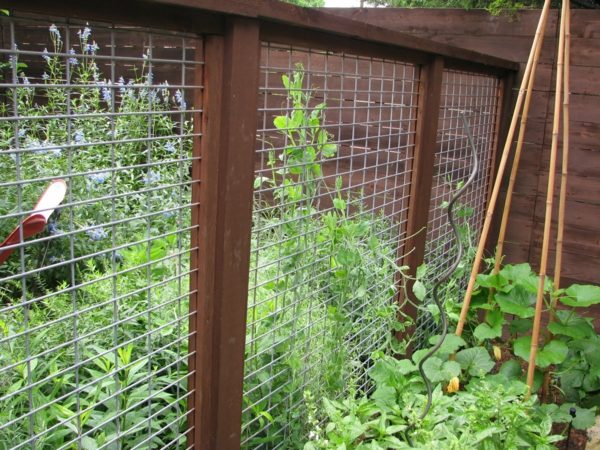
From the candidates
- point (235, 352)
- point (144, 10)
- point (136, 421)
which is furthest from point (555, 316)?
point (144, 10)

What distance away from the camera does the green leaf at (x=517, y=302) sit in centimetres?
250

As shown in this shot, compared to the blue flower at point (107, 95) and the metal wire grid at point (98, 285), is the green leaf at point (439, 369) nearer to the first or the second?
the metal wire grid at point (98, 285)

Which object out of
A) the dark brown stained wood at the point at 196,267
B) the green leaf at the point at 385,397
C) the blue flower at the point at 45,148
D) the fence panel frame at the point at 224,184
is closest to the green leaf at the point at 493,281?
the green leaf at the point at 385,397

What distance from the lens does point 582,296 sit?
2518 millimetres

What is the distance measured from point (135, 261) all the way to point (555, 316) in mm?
1663

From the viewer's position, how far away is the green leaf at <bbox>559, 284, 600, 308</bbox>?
2484mm

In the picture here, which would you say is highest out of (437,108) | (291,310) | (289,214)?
(437,108)

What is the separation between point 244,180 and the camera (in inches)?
59.1

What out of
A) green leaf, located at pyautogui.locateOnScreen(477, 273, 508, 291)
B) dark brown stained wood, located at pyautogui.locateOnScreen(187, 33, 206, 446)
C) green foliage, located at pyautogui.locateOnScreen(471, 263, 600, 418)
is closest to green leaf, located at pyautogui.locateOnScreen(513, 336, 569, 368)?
green foliage, located at pyautogui.locateOnScreen(471, 263, 600, 418)

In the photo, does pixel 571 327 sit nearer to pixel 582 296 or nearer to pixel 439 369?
pixel 582 296

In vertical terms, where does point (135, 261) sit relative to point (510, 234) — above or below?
above

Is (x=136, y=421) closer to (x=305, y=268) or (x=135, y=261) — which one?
(x=135, y=261)

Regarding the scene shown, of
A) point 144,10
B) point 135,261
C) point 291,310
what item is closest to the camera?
point 144,10

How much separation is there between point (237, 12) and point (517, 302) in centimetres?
177
